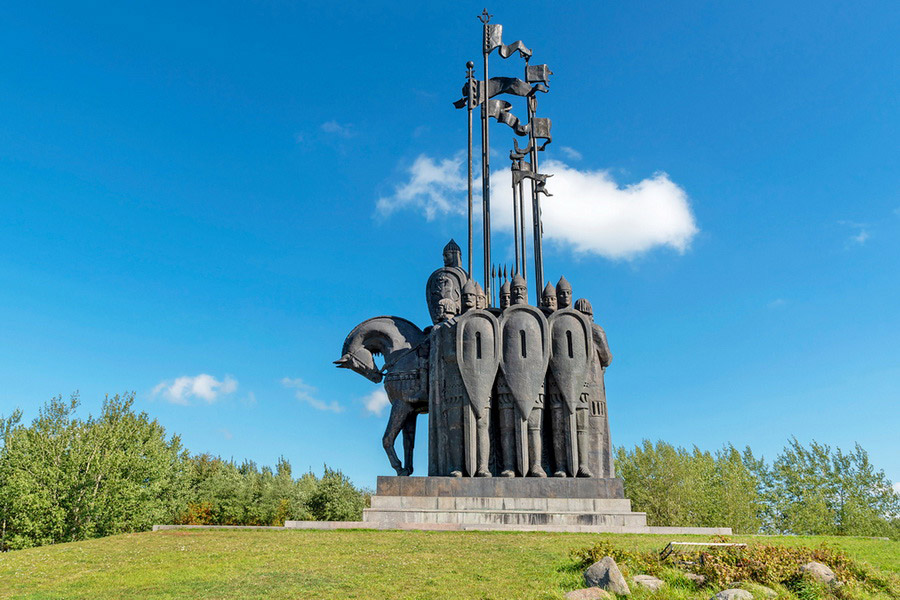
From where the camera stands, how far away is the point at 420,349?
16.4 meters

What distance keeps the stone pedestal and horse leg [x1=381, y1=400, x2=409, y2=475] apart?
1.78m

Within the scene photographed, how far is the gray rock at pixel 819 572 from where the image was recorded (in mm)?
7276

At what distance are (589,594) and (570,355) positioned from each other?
8.53m

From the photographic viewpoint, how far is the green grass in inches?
290

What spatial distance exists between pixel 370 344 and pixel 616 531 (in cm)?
752

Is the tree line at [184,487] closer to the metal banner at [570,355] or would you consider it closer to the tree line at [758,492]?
the tree line at [758,492]

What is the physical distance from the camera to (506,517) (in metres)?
13.5

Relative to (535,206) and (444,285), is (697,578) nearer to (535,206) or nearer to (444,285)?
(444,285)

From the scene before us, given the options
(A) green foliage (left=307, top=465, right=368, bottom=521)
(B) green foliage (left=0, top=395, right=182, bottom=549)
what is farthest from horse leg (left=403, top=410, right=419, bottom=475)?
(A) green foliage (left=307, top=465, right=368, bottom=521)

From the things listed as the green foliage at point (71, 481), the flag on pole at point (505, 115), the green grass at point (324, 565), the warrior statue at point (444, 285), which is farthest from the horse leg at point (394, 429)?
the green foliage at point (71, 481)

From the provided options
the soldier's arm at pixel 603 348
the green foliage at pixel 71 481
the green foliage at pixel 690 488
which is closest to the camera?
the soldier's arm at pixel 603 348

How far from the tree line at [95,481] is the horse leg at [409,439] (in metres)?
14.1

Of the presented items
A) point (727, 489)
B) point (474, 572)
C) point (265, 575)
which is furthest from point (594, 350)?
point (727, 489)

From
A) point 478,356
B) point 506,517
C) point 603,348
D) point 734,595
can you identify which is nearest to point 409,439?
point 478,356
